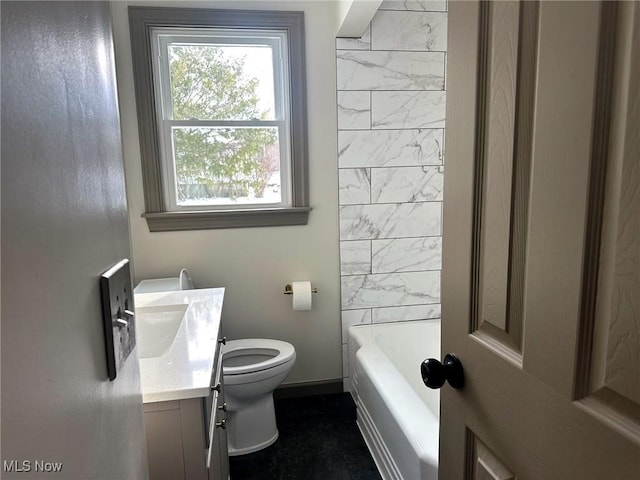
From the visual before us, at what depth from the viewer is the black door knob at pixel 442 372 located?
2.94ft

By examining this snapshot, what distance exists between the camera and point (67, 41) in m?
0.48

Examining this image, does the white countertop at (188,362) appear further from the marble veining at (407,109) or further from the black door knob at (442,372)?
the marble veining at (407,109)

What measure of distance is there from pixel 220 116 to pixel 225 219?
59cm

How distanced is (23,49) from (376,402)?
6.47 ft

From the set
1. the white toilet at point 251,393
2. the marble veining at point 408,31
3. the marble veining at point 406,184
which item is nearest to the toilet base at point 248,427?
the white toilet at point 251,393

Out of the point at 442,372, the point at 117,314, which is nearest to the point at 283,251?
the point at 442,372

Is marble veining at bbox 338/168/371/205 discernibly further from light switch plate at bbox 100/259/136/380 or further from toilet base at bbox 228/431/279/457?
light switch plate at bbox 100/259/136/380

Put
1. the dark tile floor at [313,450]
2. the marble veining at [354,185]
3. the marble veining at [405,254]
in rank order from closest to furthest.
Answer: the dark tile floor at [313,450] → the marble veining at [354,185] → the marble veining at [405,254]

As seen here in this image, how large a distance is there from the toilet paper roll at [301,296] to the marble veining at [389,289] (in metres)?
0.25

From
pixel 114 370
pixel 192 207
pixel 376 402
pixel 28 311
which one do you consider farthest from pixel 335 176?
pixel 28 311

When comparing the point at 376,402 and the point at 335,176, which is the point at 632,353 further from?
the point at 335,176

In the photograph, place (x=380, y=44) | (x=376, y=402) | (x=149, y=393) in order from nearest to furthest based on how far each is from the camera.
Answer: (x=149, y=393), (x=376, y=402), (x=380, y=44)

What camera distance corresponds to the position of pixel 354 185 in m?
2.55

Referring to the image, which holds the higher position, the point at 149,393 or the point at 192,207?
the point at 192,207
